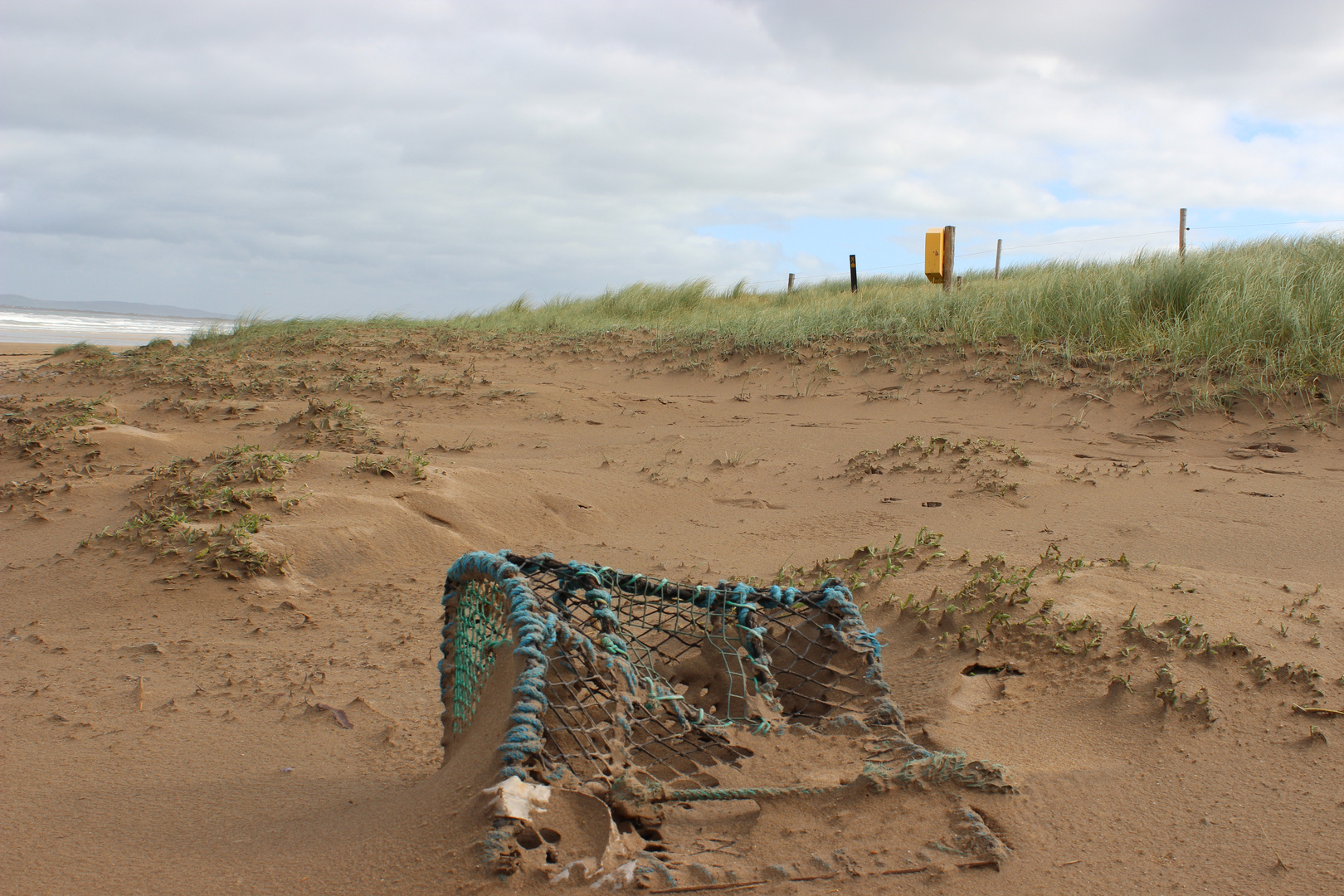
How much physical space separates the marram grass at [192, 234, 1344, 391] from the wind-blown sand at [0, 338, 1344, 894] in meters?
0.50

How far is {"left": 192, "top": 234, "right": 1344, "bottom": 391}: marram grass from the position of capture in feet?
18.5

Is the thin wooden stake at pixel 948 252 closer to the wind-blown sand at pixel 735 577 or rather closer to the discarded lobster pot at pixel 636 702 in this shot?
the wind-blown sand at pixel 735 577

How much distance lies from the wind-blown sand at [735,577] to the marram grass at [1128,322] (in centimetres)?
50

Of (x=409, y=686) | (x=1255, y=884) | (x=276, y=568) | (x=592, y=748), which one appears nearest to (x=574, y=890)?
(x=592, y=748)

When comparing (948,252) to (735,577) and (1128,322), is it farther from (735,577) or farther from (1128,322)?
(735,577)

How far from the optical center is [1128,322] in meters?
6.62

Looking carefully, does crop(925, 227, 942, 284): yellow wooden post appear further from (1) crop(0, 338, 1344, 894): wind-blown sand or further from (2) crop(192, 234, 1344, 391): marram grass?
(1) crop(0, 338, 1344, 894): wind-blown sand

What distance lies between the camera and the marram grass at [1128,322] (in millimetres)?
5648

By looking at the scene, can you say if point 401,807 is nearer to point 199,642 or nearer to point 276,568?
point 199,642

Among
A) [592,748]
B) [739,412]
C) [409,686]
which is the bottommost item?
[409,686]

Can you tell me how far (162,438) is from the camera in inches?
213

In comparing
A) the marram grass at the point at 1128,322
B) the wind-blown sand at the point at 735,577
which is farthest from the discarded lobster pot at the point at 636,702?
the marram grass at the point at 1128,322

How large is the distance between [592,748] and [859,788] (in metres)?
0.56

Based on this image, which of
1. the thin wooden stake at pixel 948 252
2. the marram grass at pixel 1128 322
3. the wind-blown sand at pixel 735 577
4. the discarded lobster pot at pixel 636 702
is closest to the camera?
the discarded lobster pot at pixel 636 702
